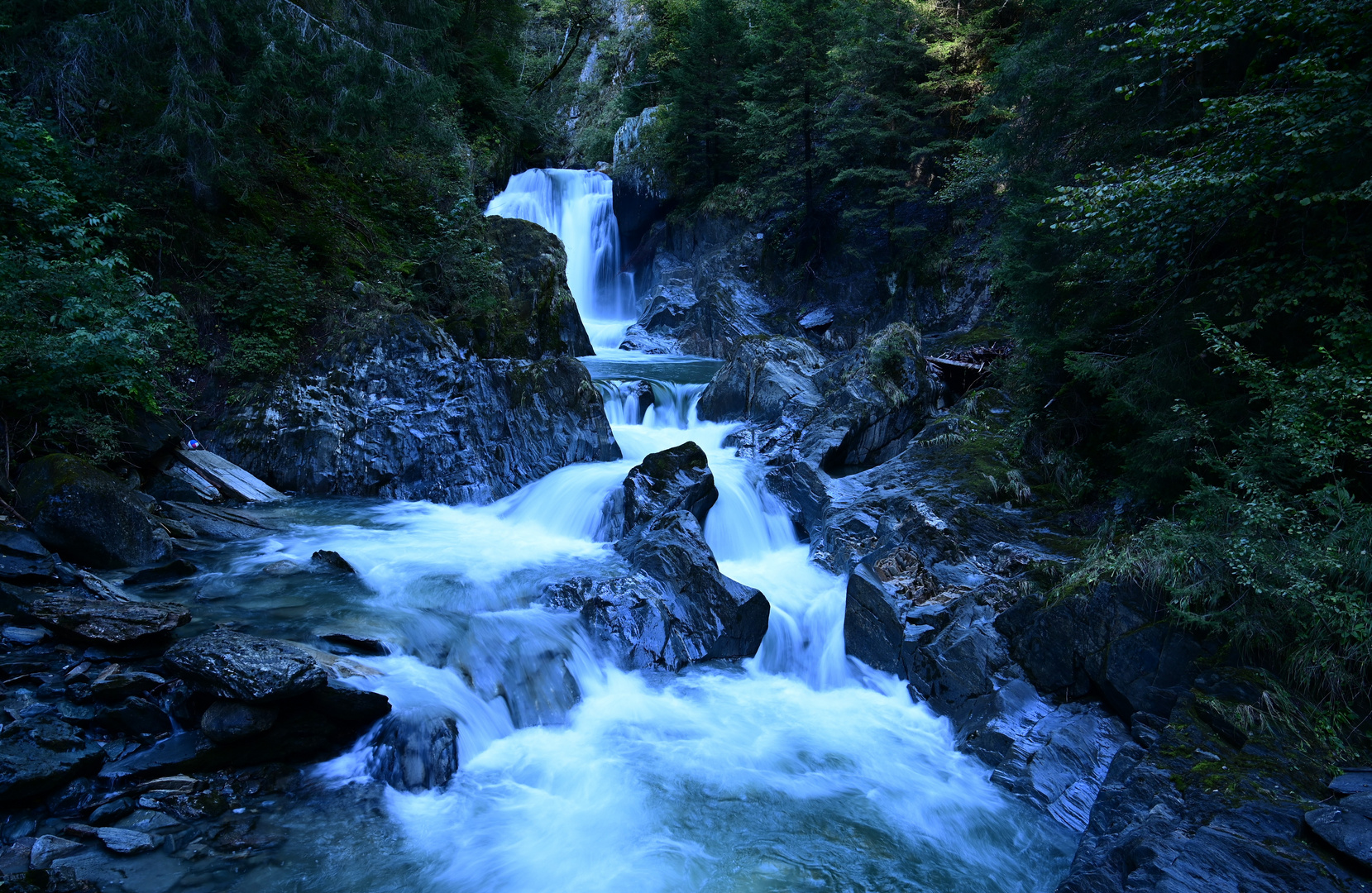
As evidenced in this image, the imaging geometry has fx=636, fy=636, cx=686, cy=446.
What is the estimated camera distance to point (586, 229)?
1024 inches

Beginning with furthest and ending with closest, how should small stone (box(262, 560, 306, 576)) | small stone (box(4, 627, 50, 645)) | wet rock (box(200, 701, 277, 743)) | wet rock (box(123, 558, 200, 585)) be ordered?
small stone (box(262, 560, 306, 576)) < wet rock (box(123, 558, 200, 585)) < small stone (box(4, 627, 50, 645)) < wet rock (box(200, 701, 277, 743))

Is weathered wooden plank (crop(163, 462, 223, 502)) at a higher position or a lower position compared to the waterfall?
lower

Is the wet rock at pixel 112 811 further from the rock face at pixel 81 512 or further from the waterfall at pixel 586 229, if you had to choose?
the waterfall at pixel 586 229

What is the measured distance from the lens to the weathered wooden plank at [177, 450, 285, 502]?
927cm

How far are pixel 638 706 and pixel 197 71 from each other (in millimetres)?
11723

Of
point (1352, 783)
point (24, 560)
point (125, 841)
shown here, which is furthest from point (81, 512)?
point (1352, 783)

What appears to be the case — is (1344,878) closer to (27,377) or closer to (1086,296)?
(1086,296)

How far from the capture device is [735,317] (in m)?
22.9

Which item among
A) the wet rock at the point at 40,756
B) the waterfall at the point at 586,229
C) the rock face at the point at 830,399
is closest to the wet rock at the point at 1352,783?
the wet rock at the point at 40,756

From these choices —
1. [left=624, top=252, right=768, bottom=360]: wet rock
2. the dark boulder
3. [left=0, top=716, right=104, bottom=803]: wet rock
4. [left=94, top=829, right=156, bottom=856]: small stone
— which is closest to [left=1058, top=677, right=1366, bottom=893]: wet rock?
the dark boulder

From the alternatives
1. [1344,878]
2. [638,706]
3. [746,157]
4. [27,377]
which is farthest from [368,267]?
[746,157]

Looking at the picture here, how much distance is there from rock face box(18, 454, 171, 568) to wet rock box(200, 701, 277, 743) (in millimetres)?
3076

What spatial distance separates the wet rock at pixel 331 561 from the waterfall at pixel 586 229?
56.1 ft

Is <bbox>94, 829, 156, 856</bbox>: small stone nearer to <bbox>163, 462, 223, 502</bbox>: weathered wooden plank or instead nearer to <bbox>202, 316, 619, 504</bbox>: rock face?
<bbox>163, 462, 223, 502</bbox>: weathered wooden plank
